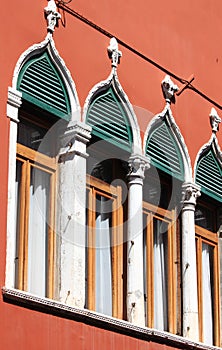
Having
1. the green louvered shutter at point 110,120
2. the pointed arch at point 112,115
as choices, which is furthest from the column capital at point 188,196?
the green louvered shutter at point 110,120

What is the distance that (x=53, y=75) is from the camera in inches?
435

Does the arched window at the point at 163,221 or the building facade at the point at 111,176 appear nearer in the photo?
the building facade at the point at 111,176

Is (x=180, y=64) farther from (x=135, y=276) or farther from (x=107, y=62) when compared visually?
(x=135, y=276)

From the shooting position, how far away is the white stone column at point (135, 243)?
11.5 metres

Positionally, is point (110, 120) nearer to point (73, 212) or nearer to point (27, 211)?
point (73, 212)

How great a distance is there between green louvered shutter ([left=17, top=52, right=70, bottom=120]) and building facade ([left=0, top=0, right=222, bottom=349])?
0.01 m

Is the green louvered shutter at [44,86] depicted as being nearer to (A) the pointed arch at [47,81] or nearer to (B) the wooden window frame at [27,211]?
(A) the pointed arch at [47,81]

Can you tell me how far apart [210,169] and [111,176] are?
175cm

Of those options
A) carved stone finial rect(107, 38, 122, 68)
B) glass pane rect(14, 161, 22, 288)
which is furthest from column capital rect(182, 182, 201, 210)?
glass pane rect(14, 161, 22, 288)

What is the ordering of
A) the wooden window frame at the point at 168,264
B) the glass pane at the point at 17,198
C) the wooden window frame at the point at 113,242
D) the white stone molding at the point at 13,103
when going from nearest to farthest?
the white stone molding at the point at 13,103, the glass pane at the point at 17,198, the wooden window frame at the point at 113,242, the wooden window frame at the point at 168,264

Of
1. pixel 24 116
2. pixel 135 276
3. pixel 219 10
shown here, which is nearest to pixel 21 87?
pixel 24 116

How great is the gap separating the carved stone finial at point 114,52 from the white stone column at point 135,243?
940mm

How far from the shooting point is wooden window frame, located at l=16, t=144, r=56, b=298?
10.6 m

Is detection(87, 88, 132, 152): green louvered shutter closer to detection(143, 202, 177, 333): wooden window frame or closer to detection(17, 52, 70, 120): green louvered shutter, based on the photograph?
detection(17, 52, 70, 120): green louvered shutter
